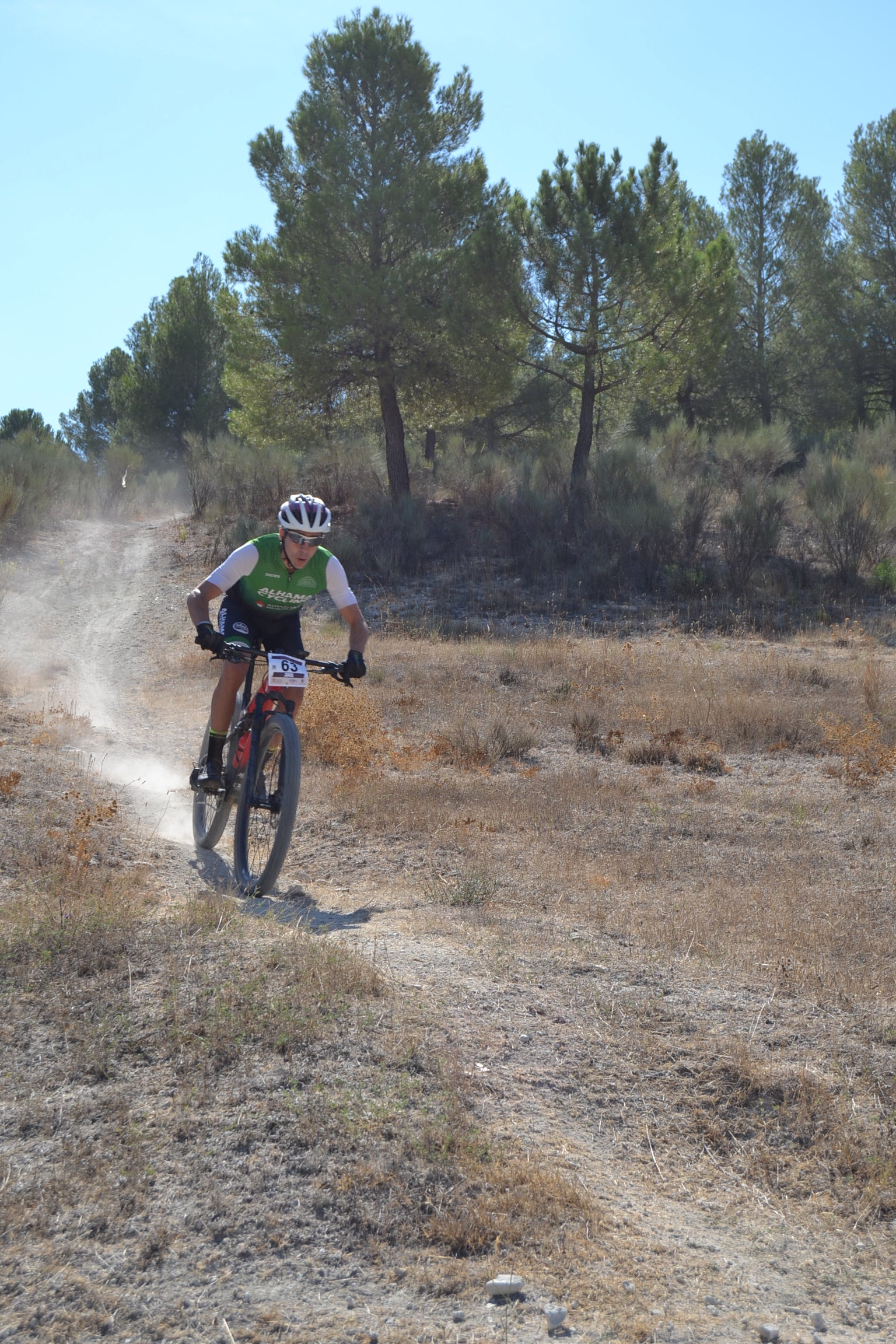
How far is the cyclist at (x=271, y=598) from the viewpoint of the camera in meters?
5.60

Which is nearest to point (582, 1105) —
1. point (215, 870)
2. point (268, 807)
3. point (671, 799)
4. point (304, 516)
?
→ point (268, 807)

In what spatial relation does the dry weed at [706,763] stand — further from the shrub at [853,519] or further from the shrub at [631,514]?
the shrub at [853,519]

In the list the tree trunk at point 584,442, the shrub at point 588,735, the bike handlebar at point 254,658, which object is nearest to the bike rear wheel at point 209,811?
the bike handlebar at point 254,658

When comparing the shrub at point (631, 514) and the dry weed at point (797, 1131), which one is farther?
the shrub at point (631, 514)

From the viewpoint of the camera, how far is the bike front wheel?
17.6ft

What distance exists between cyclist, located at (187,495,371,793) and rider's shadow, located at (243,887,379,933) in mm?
942

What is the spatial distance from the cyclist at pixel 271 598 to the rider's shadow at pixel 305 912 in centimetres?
94

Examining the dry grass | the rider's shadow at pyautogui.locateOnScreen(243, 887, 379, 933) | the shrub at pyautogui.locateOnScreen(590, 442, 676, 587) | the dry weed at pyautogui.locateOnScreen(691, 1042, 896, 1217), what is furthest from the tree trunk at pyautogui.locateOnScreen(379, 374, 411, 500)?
the dry weed at pyautogui.locateOnScreen(691, 1042, 896, 1217)

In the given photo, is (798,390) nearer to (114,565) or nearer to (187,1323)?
(114,565)

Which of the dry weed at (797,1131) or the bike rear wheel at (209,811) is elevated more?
the bike rear wheel at (209,811)

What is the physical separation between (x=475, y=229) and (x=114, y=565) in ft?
34.5

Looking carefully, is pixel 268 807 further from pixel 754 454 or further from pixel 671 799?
pixel 754 454

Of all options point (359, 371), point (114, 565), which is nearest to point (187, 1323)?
point (114, 565)

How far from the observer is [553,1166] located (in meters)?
3.02
